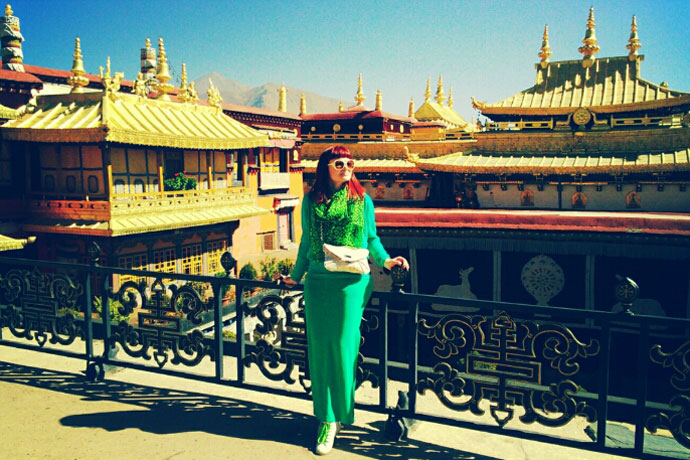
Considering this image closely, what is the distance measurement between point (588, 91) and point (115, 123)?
1457 centimetres

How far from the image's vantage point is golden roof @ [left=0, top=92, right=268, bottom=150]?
1481 cm

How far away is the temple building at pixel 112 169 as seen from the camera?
601 inches

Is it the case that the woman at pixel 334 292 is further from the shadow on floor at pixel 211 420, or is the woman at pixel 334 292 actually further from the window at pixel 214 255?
the window at pixel 214 255

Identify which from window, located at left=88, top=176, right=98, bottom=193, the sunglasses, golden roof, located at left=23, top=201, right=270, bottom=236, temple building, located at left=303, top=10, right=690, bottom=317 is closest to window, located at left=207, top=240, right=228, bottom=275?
golden roof, located at left=23, top=201, right=270, bottom=236

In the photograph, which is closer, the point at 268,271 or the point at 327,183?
the point at 327,183

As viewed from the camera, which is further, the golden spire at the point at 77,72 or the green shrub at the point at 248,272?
the green shrub at the point at 248,272

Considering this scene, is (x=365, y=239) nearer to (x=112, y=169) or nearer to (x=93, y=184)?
(x=112, y=169)

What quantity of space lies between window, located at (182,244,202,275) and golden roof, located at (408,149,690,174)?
923 cm

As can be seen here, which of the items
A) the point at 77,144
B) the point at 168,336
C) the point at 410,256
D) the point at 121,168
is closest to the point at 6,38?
the point at 77,144

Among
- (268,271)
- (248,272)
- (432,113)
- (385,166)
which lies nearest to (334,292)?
(248,272)

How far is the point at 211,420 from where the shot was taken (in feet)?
14.3

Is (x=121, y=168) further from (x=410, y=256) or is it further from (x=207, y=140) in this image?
(x=410, y=256)

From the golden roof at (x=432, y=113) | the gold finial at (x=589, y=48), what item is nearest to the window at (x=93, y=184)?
the gold finial at (x=589, y=48)

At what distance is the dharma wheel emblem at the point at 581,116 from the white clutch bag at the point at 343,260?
14.1 metres
